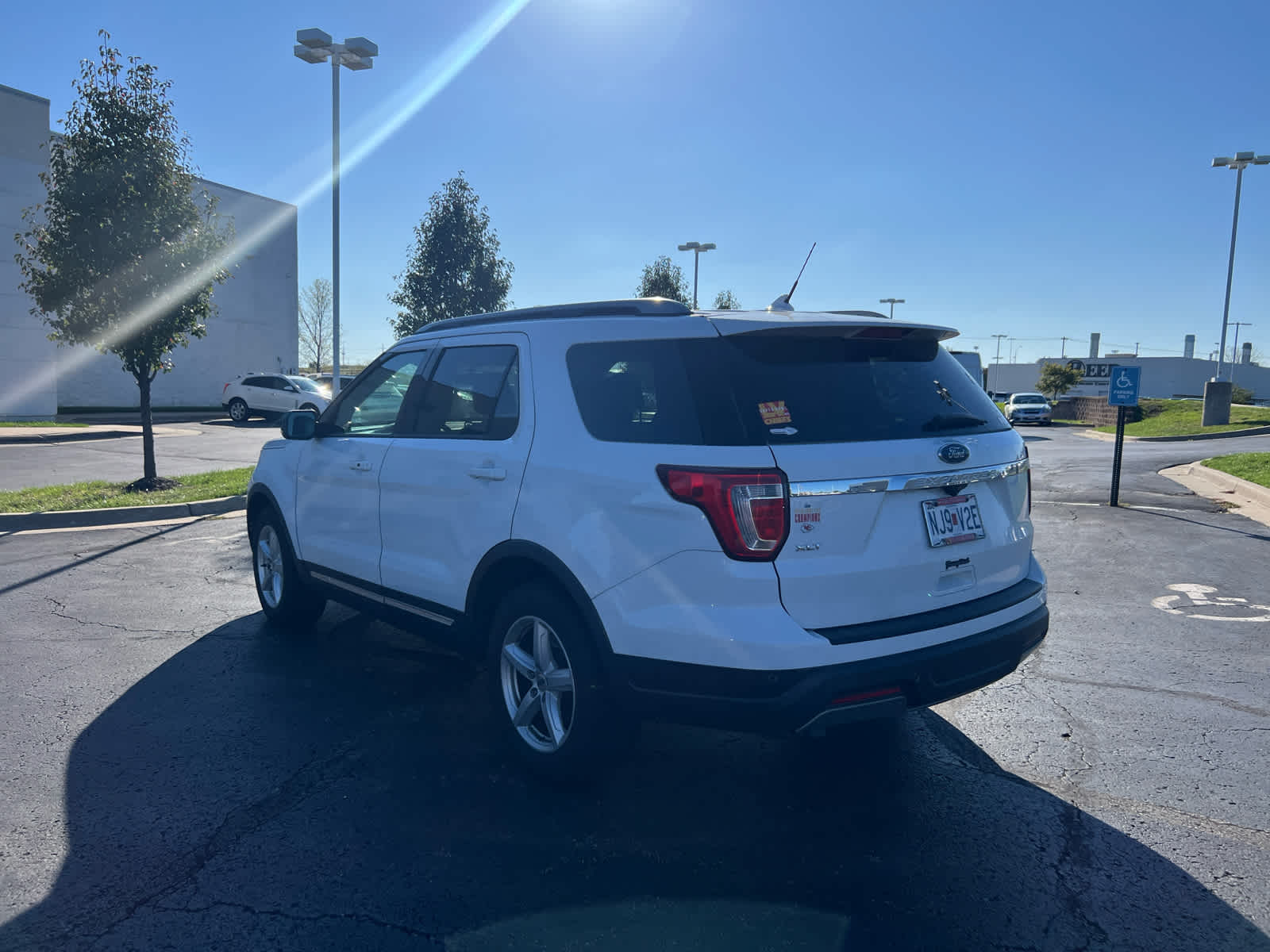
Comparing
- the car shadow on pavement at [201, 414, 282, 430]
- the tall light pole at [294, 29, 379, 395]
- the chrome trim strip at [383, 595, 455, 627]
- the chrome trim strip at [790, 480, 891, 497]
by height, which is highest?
the tall light pole at [294, 29, 379, 395]

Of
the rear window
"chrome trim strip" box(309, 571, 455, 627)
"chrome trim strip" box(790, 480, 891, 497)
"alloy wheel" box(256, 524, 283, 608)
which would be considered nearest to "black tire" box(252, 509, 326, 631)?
"alloy wheel" box(256, 524, 283, 608)

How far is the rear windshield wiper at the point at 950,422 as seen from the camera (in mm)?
3406

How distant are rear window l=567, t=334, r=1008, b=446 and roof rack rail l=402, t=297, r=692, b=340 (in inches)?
5.7

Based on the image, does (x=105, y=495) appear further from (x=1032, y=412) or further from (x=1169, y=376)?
(x=1169, y=376)

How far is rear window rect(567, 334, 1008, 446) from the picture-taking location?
311 cm

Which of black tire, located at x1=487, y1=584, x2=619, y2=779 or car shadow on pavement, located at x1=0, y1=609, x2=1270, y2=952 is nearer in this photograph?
car shadow on pavement, located at x1=0, y1=609, x2=1270, y2=952

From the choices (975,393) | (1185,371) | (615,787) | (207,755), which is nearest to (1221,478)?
(975,393)

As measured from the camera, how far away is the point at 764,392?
124 inches

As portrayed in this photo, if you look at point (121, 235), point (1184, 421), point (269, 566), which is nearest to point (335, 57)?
point (121, 235)

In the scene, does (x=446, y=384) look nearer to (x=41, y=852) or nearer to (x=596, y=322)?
(x=596, y=322)

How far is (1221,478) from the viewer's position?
14.0 m

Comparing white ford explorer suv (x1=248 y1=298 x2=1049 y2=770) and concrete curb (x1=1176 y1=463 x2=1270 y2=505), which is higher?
white ford explorer suv (x1=248 y1=298 x2=1049 y2=770)

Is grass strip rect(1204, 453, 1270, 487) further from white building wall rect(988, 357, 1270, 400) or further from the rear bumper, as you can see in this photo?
white building wall rect(988, 357, 1270, 400)

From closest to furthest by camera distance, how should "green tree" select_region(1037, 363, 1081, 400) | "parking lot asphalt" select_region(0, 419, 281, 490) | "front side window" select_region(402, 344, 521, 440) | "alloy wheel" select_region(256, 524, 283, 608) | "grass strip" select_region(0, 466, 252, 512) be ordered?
"front side window" select_region(402, 344, 521, 440) → "alloy wheel" select_region(256, 524, 283, 608) → "grass strip" select_region(0, 466, 252, 512) → "parking lot asphalt" select_region(0, 419, 281, 490) → "green tree" select_region(1037, 363, 1081, 400)
